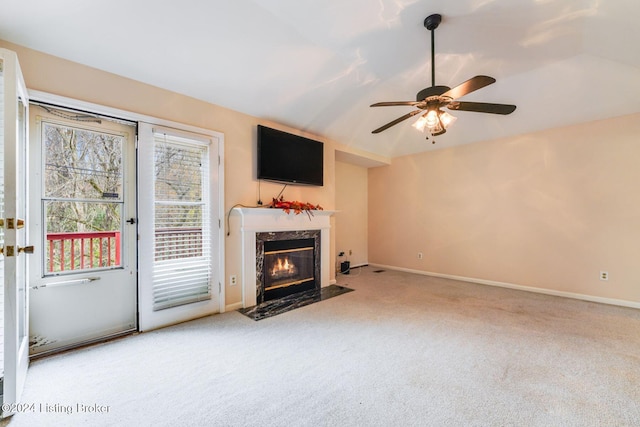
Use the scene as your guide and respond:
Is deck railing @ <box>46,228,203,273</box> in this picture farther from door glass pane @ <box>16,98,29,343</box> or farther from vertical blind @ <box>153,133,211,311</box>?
door glass pane @ <box>16,98,29,343</box>

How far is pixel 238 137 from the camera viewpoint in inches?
132

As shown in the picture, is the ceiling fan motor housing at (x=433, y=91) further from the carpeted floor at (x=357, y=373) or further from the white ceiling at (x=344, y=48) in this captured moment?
the carpeted floor at (x=357, y=373)

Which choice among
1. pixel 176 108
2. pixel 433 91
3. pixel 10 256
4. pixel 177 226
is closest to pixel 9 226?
pixel 10 256

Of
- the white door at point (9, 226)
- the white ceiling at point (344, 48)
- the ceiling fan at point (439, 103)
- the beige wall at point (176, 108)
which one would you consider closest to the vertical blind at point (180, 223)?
the beige wall at point (176, 108)

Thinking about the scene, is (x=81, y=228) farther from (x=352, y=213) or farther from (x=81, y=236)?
(x=352, y=213)

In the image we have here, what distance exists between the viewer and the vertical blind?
2.73 metres

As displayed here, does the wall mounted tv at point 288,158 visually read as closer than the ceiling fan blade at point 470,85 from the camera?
No

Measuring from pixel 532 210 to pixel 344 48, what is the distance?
371 cm

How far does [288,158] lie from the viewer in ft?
12.3

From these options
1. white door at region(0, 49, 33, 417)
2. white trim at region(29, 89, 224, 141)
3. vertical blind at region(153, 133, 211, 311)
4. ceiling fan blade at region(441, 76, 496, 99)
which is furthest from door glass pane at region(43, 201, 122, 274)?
ceiling fan blade at region(441, 76, 496, 99)

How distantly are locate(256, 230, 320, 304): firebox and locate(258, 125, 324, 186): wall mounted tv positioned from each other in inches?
32.1

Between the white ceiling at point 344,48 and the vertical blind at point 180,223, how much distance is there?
70cm

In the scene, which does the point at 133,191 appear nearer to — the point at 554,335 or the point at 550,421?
the point at 550,421

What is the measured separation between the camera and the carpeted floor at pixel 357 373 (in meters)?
1.52
